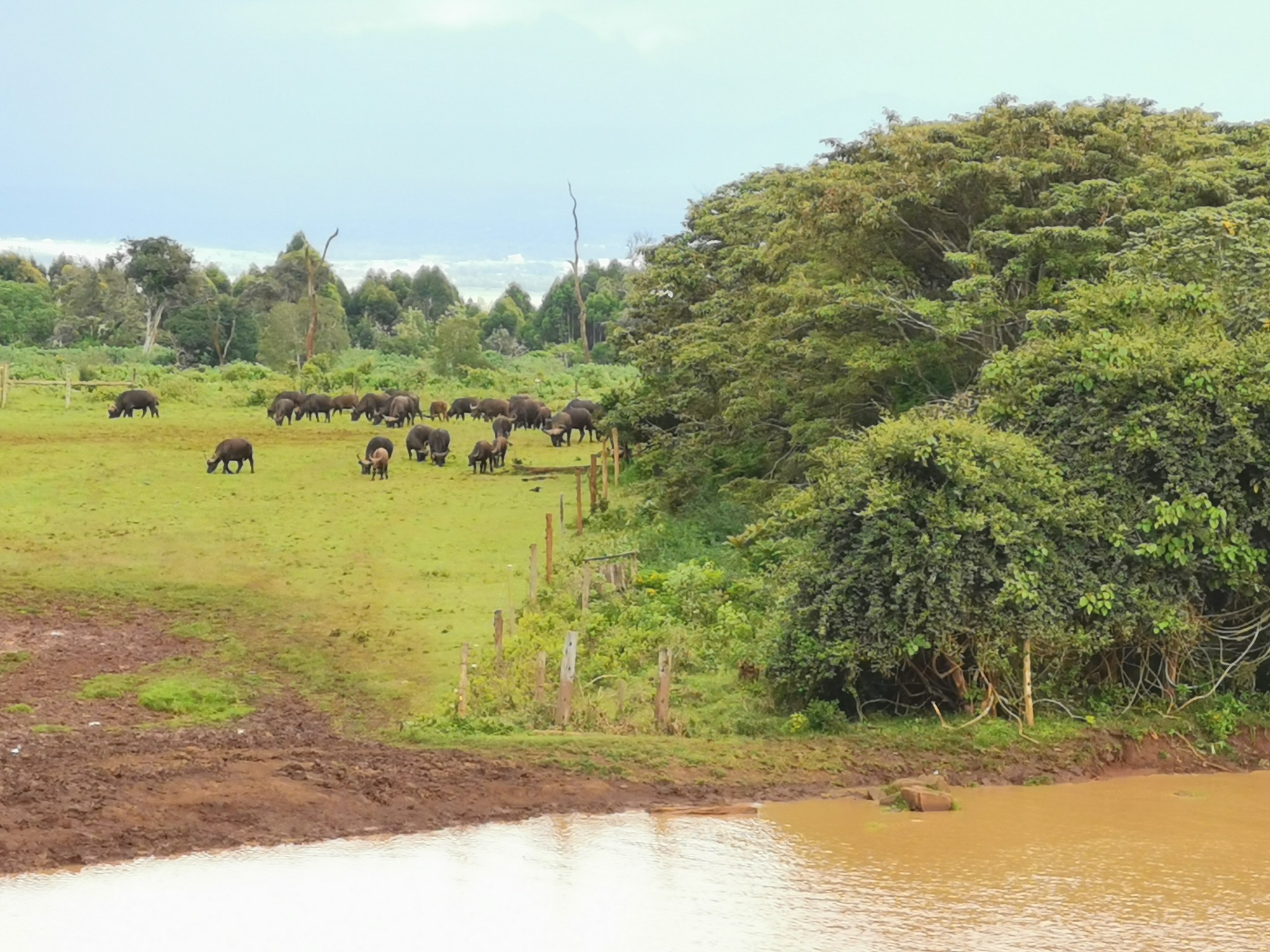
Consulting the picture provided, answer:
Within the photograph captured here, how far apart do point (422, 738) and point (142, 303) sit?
63.6 meters

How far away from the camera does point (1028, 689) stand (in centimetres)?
1467

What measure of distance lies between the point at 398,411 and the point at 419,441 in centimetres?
655

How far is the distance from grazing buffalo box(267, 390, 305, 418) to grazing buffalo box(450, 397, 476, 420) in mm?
4400

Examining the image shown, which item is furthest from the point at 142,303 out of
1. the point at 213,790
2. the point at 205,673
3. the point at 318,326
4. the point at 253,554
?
the point at 213,790

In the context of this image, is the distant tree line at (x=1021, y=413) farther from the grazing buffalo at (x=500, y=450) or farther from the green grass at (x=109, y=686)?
the grazing buffalo at (x=500, y=450)

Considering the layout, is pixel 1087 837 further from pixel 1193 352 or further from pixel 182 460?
pixel 182 460

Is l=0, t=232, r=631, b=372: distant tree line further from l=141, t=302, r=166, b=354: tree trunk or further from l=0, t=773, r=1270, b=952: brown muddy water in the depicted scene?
l=0, t=773, r=1270, b=952: brown muddy water

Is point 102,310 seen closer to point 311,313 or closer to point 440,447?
point 311,313

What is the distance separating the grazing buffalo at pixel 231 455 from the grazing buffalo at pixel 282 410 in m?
8.63

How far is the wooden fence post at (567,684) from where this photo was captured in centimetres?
1418

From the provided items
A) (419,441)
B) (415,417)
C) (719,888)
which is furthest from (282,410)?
(719,888)

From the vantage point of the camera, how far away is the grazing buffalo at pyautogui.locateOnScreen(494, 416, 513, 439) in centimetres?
3784

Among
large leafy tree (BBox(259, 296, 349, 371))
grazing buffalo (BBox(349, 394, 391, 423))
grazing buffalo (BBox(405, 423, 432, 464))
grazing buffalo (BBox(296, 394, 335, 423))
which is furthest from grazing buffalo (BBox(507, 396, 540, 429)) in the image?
large leafy tree (BBox(259, 296, 349, 371))

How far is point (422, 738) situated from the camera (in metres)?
14.0
